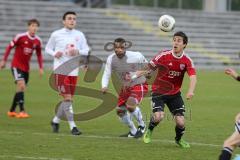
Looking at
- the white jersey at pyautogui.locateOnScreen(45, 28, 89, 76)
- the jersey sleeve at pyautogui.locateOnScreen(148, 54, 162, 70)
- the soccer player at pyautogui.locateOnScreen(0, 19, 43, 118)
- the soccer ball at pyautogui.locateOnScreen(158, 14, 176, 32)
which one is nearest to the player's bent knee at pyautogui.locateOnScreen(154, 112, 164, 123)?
the jersey sleeve at pyautogui.locateOnScreen(148, 54, 162, 70)

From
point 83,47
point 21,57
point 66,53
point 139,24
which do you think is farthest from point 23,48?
point 139,24

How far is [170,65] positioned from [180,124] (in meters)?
1.05

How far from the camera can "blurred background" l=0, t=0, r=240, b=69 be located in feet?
131

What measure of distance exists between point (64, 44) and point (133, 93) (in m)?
1.81

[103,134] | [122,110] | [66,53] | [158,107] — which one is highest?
[66,53]

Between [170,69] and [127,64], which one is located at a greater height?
[170,69]

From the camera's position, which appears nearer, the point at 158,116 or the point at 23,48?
A: the point at 158,116

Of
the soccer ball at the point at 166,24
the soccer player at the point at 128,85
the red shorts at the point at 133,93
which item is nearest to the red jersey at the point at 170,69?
the soccer ball at the point at 166,24

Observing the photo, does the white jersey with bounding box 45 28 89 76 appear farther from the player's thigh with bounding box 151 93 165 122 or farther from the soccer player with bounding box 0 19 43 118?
the soccer player with bounding box 0 19 43 118

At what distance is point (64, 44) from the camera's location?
14820 mm

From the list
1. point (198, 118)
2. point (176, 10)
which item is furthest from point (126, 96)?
point (176, 10)

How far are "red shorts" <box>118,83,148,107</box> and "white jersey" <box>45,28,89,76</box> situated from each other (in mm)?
1163

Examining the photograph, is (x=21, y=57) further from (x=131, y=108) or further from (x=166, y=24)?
(x=166, y=24)

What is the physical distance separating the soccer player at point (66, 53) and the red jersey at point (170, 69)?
8.47ft
